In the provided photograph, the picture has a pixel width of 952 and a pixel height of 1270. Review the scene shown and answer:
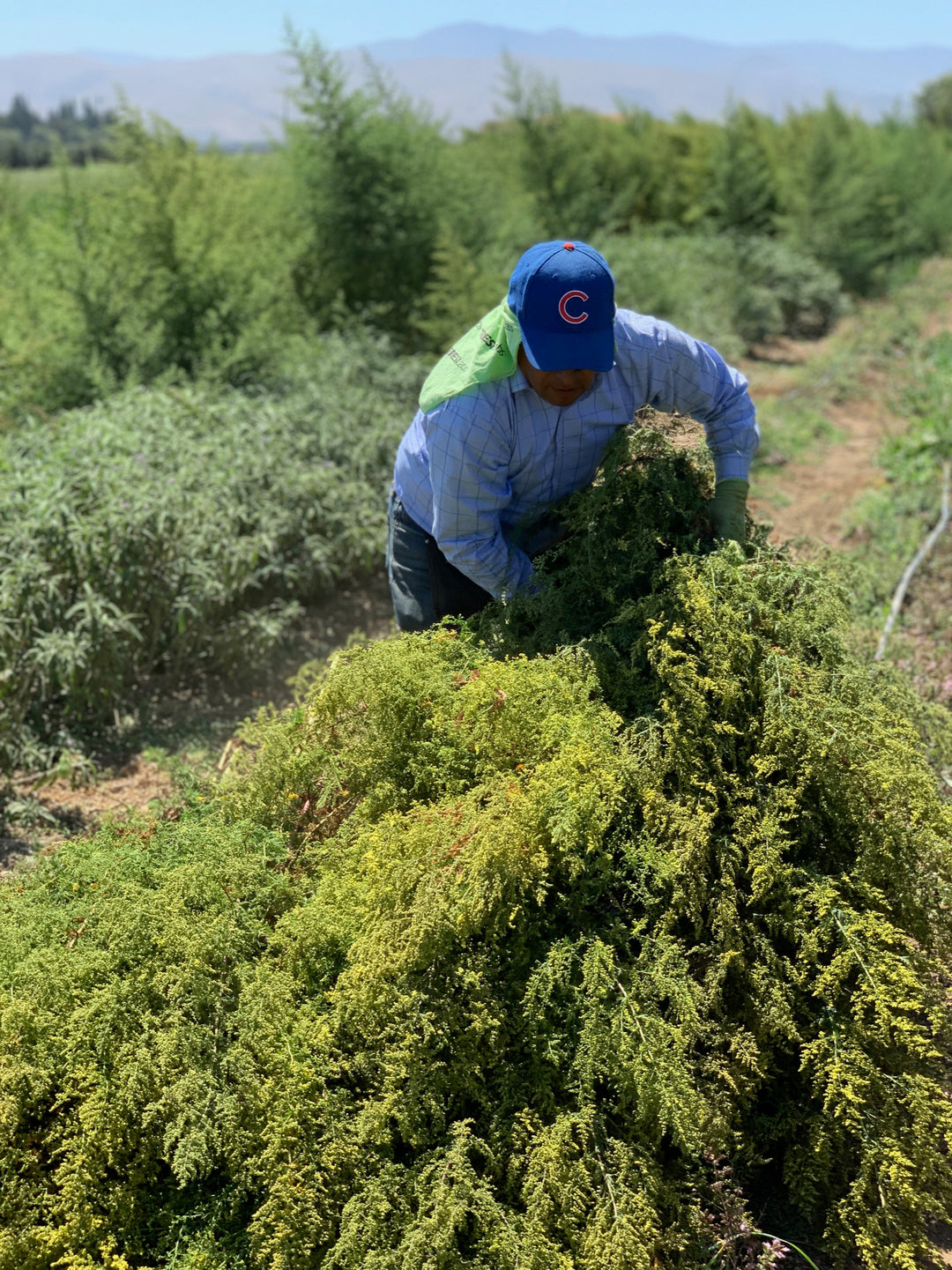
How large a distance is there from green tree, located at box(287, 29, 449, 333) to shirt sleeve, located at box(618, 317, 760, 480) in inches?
195

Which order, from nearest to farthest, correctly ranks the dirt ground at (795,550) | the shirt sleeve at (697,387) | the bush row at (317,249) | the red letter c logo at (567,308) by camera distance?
the red letter c logo at (567,308) → the shirt sleeve at (697,387) → the dirt ground at (795,550) → the bush row at (317,249)

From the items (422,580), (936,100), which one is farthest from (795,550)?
(936,100)

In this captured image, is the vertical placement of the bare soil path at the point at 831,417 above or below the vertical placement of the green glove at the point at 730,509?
below

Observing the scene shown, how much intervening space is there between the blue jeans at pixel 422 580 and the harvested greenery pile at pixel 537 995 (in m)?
0.60

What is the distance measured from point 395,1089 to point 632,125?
16541 millimetres

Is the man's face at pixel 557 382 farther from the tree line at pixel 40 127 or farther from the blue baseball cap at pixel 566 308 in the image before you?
the tree line at pixel 40 127

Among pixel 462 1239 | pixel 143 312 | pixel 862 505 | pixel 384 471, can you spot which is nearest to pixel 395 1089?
pixel 462 1239

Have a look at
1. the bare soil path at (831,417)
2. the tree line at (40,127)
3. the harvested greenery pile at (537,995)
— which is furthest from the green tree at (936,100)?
the tree line at (40,127)

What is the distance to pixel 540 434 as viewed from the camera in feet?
7.41

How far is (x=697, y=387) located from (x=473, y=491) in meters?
0.60

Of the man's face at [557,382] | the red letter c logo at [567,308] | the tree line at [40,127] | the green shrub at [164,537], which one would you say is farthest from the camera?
the tree line at [40,127]

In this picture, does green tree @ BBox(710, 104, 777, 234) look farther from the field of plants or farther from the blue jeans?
the field of plants

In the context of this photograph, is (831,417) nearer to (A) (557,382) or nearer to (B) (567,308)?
(A) (557,382)

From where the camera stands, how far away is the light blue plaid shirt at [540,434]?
2.20m
